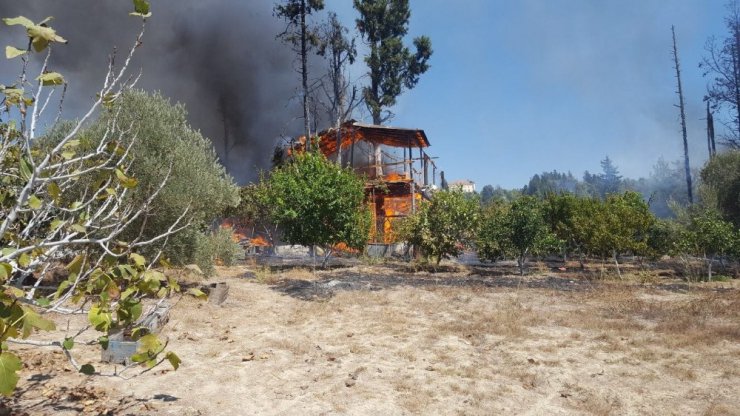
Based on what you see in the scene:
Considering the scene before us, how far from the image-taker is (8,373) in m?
2.20

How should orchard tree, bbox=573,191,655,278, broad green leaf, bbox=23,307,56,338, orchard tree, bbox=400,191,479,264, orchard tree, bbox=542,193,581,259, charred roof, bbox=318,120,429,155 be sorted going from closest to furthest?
broad green leaf, bbox=23,307,56,338, orchard tree, bbox=573,191,655,278, orchard tree, bbox=400,191,479,264, orchard tree, bbox=542,193,581,259, charred roof, bbox=318,120,429,155

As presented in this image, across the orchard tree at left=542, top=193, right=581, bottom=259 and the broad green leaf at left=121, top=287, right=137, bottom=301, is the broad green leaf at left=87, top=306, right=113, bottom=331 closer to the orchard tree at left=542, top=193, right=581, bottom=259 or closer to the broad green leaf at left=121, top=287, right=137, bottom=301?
the broad green leaf at left=121, top=287, right=137, bottom=301

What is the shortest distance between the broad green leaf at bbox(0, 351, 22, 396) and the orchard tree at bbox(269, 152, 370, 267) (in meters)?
13.7

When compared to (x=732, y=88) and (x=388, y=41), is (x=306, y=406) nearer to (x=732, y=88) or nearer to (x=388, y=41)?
(x=388, y=41)

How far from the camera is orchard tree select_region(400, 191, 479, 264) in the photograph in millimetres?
19047

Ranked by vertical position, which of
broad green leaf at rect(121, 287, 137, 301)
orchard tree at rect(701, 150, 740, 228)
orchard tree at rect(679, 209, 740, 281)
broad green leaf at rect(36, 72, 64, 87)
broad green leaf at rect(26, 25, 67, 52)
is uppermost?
orchard tree at rect(701, 150, 740, 228)

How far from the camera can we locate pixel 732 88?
1406 inches

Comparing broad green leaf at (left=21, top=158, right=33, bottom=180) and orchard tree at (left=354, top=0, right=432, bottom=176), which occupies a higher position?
orchard tree at (left=354, top=0, right=432, bottom=176)

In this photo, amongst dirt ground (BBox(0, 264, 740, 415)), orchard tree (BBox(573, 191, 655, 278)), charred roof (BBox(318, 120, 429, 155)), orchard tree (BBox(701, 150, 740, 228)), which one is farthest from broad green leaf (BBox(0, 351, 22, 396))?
orchard tree (BBox(701, 150, 740, 228))

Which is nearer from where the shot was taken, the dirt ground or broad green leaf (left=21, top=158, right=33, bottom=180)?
broad green leaf (left=21, top=158, right=33, bottom=180)

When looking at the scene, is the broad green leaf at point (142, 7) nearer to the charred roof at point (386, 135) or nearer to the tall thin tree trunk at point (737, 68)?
the charred roof at point (386, 135)

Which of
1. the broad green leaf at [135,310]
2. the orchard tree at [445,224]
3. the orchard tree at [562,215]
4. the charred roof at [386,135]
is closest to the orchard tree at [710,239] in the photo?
the orchard tree at [562,215]

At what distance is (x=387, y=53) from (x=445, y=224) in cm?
2032

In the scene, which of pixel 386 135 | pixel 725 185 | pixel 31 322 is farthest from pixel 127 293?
pixel 725 185
